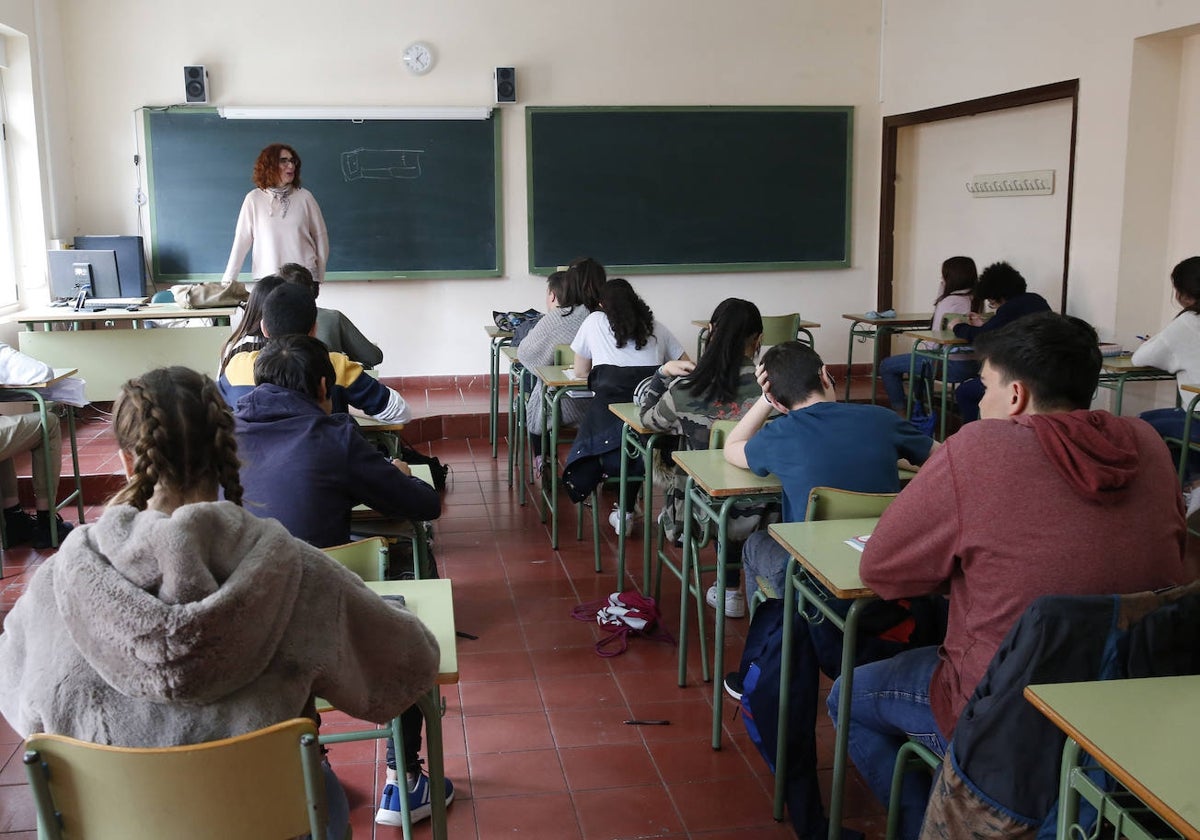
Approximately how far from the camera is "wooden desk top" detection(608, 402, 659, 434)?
365cm

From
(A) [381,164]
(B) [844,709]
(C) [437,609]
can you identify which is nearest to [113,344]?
(A) [381,164]

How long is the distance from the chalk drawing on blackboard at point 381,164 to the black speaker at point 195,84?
96 cm

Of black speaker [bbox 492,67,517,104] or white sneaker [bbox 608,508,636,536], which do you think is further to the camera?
black speaker [bbox 492,67,517,104]

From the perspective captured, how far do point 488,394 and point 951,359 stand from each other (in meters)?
3.19

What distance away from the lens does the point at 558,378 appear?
14.9 ft

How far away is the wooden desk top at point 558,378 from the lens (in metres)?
4.44

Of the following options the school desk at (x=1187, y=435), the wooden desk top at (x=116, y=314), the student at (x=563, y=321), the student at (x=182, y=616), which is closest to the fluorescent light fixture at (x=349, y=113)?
the wooden desk top at (x=116, y=314)

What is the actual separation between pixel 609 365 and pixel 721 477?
1.55 metres

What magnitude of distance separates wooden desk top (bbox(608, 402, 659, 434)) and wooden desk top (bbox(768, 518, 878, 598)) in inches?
49.9

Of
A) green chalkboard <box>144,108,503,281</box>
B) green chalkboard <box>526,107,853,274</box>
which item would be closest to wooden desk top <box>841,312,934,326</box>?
green chalkboard <box>526,107,853,274</box>

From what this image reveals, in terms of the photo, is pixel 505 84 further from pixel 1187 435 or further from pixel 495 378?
pixel 1187 435

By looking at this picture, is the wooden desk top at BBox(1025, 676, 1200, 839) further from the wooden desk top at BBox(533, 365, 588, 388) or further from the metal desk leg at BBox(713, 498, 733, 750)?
the wooden desk top at BBox(533, 365, 588, 388)

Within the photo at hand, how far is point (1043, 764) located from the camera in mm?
1630

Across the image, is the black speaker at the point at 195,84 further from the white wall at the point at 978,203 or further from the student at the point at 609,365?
the white wall at the point at 978,203
